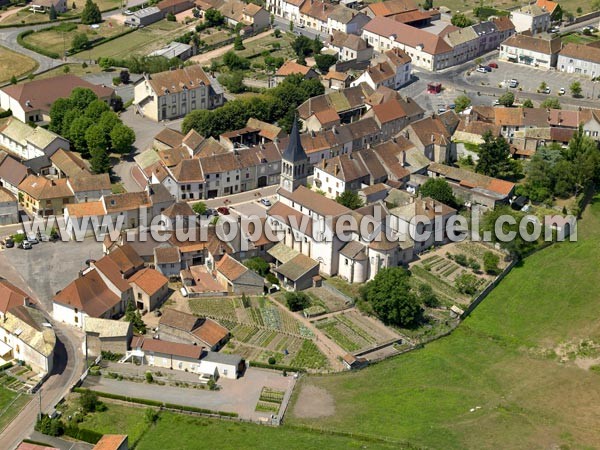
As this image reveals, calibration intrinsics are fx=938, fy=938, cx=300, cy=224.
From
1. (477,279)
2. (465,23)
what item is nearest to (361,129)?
(477,279)

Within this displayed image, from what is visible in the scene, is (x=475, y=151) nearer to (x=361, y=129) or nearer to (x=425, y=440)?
(x=361, y=129)

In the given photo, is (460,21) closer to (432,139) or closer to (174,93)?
(432,139)

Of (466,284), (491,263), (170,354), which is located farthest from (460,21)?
(170,354)

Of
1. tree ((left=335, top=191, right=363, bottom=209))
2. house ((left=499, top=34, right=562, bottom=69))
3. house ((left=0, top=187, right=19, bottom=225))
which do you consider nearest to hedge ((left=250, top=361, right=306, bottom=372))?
tree ((left=335, top=191, right=363, bottom=209))

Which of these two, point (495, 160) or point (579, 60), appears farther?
point (579, 60)

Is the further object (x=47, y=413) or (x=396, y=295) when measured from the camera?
(x=396, y=295)

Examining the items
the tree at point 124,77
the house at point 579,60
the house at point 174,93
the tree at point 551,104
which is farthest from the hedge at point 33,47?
the house at point 579,60

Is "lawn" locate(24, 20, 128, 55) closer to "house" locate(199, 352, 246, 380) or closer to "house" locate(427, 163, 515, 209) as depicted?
"house" locate(427, 163, 515, 209)
